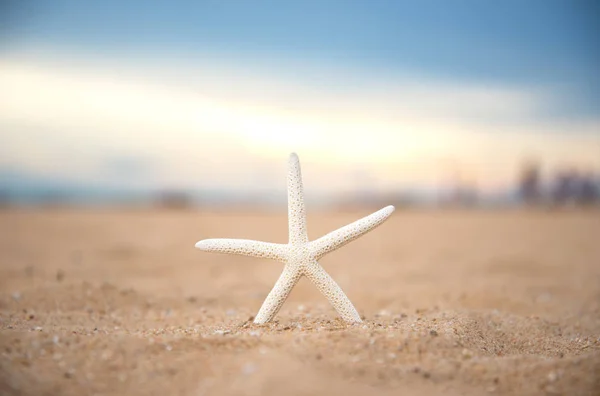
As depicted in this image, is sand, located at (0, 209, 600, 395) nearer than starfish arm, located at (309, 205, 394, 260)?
→ Yes

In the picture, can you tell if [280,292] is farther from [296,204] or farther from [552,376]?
[552,376]

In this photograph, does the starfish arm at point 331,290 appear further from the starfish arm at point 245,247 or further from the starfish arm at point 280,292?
the starfish arm at point 245,247

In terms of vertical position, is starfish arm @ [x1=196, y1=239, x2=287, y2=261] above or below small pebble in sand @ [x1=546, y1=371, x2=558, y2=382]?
above

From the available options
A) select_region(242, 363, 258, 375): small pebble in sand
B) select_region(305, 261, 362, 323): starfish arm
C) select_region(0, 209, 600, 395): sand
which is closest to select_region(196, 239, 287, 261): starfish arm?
select_region(305, 261, 362, 323): starfish arm

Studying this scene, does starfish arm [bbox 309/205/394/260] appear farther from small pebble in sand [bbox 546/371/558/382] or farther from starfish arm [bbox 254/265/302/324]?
small pebble in sand [bbox 546/371/558/382]

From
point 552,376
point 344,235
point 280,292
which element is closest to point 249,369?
point 280,292

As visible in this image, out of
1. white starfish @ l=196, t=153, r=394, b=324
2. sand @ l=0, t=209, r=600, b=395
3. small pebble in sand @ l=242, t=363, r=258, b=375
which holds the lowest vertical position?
sand @ l=0, t=209, r=600, b=395
